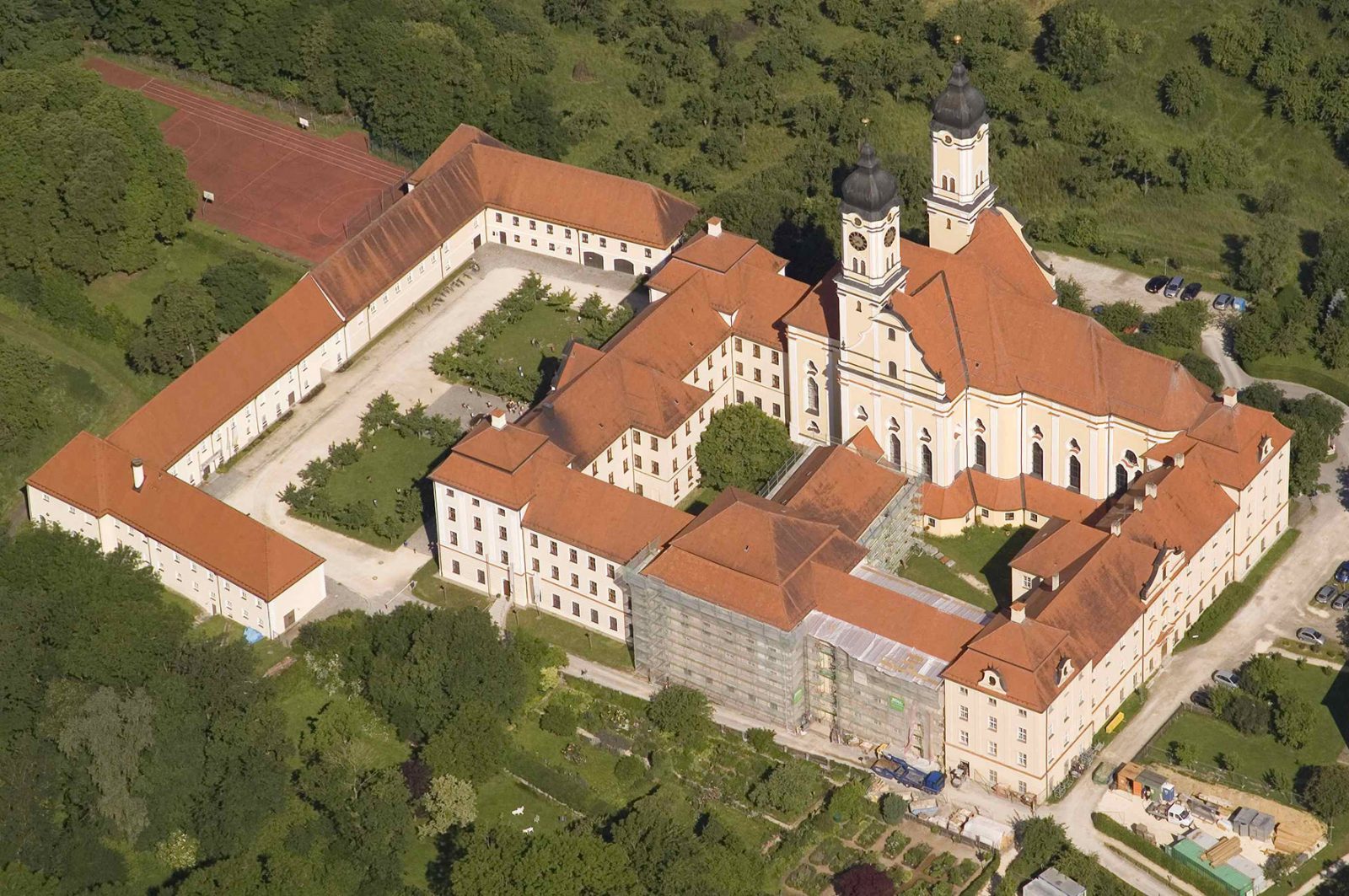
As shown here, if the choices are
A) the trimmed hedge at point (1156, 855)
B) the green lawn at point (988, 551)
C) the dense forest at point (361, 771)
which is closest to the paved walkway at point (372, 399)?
the dense forest at point (361, 771)

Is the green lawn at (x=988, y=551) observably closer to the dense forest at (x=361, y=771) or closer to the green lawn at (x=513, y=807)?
the dense forest at (x=361, y=771)

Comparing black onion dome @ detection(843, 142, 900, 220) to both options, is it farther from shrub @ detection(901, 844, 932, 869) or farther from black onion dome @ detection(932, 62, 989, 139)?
shrub @ detection(901, 844, 932, 869)

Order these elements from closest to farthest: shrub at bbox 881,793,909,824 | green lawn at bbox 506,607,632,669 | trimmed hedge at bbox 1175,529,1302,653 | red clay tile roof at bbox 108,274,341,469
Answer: shrub at bbox 881,793,909,824 < trimmed hedge at bbox 1175,529,1302,653 < green lawn at bbox 506,607,632,669 < red clay tile roof at bbox 108,274,341,469

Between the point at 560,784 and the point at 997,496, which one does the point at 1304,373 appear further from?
the point at 560,784

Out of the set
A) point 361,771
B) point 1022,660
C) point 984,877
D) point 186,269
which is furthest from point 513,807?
point 186,269

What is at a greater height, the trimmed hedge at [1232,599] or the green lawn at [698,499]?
the green lawn at [698,499]

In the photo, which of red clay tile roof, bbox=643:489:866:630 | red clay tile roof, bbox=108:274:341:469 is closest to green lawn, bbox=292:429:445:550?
red clay tile roof, bbox=108:274:341:469
